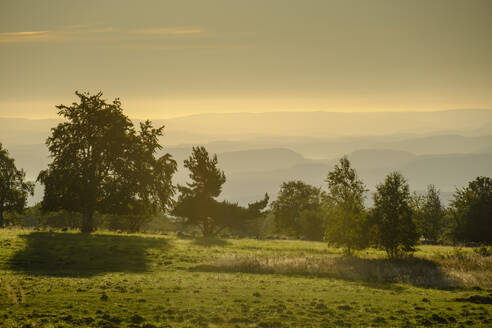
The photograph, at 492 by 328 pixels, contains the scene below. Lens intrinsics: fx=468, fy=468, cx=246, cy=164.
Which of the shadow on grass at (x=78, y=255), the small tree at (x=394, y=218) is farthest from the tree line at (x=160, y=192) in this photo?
the shadow on grass at (x=78, y=255)

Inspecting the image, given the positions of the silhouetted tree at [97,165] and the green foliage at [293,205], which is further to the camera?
the green foliage at [293,205]

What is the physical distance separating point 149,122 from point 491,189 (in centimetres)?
6245

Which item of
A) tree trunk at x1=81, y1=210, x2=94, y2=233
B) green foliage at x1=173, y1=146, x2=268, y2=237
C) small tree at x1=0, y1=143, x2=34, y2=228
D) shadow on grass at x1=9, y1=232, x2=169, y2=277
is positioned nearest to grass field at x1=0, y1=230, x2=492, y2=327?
shadow on grass at x1=9, y1=232, x2=169, y2=277

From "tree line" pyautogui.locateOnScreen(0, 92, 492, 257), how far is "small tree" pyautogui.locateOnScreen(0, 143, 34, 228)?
0.18m

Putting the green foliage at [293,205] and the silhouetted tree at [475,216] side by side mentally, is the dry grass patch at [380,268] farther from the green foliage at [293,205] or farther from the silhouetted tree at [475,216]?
the green foliage at [293,205]

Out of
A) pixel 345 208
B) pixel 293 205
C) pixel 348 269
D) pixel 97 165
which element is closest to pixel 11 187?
pixel 97 165

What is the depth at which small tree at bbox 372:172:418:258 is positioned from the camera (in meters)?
48.8

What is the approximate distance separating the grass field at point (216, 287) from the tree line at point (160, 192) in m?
5.19

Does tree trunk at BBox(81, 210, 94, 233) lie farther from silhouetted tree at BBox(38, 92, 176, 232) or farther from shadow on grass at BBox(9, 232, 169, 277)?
shadow on grass at BBox(9, 232, 169, 277)

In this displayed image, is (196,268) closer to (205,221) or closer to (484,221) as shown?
(205,221)

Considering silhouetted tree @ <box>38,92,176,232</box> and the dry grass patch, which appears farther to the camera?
silhouetted tree @ <box>38,92,176,232</box>

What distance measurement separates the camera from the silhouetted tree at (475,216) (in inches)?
3228

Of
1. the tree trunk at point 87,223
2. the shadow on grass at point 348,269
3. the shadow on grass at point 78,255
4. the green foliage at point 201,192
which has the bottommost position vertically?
the shadow on grass at point 348,269

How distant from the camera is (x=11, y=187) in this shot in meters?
88.8
